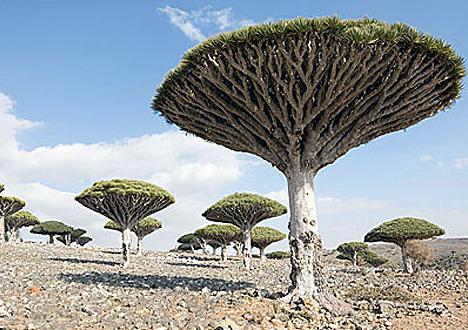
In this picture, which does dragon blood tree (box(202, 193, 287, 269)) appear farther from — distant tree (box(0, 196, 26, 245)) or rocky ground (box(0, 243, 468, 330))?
distant tree (box(0, 196, 26, 245))

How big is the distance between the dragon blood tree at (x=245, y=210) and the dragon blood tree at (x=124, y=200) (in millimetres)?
5294

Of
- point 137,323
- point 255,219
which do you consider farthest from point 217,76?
point 255,219

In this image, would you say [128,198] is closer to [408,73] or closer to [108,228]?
[408,73]

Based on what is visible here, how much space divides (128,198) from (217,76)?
14.1m

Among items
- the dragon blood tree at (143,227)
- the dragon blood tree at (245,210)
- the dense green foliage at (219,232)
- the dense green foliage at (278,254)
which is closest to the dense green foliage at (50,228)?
the dragon blood tree at (143,227)

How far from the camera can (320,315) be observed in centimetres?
1053

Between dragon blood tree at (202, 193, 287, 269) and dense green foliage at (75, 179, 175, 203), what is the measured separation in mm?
6229

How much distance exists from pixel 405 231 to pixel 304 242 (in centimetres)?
2309

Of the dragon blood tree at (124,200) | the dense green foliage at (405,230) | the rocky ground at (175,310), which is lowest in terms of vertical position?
the rocky ground at (175,310)

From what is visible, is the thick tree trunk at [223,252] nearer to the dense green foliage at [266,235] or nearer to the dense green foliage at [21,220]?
the dense green foliage at [266,235]

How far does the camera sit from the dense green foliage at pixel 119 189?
23.3 m

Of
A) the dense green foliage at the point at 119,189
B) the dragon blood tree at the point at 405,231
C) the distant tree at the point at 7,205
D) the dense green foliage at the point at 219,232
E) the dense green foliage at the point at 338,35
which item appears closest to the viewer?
the dense green foliage at the point at 338,35

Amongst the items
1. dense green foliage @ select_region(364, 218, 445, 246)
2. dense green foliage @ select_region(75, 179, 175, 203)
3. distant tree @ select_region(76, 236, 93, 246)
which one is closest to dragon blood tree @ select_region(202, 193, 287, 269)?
dense green foliage @ select_region(75, 179, 175, 203)

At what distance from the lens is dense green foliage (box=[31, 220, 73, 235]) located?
196 ft
